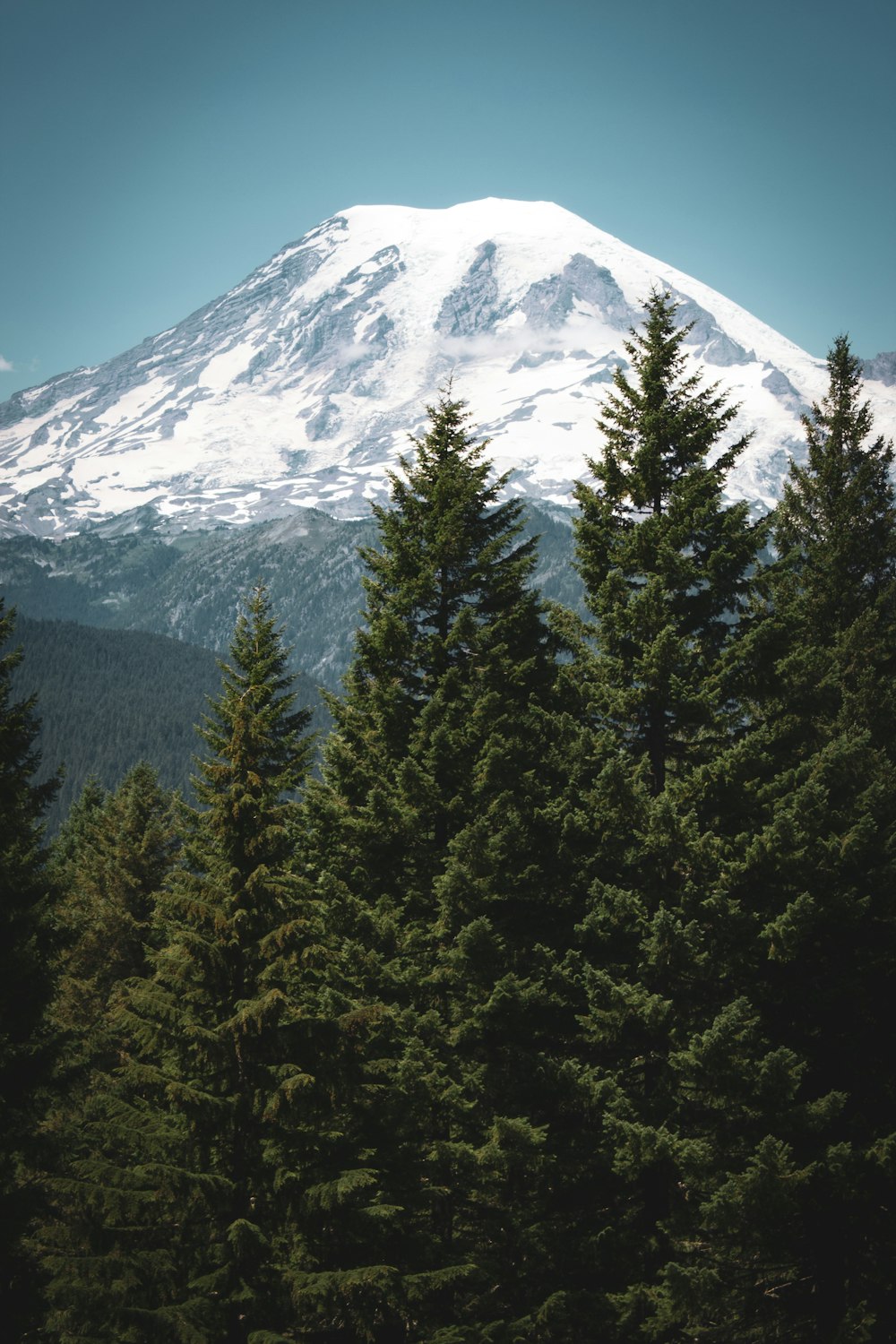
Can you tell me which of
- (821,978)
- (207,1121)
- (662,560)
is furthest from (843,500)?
(207,1121)

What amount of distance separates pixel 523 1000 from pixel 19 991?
880 cm

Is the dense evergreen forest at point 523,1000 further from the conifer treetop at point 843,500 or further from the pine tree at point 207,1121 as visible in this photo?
the conifer treetop at point 843,500

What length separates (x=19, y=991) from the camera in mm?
16969

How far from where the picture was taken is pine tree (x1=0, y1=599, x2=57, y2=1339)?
15586 millimetres

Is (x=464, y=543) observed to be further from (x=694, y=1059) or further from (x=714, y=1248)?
(x=714, y=1248)

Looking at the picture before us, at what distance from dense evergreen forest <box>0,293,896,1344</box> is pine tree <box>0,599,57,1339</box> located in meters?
0.07

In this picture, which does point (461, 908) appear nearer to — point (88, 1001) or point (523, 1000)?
point (523, 1000)

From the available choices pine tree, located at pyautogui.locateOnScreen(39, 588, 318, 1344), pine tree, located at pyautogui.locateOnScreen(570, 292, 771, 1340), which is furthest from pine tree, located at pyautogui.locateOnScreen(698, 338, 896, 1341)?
pine tree, located at pyautogui.locateOnScreen(39, 588, 318, 1344)

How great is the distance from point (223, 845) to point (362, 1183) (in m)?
4.99

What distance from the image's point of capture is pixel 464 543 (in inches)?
720

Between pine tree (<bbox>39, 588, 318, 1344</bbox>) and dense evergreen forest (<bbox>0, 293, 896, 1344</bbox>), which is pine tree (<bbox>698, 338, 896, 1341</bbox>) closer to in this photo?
dense evergreen forest (<bbox>0, 293, 896, 1344</bbox>)

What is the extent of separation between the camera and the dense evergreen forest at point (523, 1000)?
13547 mm

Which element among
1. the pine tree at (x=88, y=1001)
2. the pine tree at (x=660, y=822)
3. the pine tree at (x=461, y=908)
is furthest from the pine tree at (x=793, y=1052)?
the pine tree at (x=88, y=1001)

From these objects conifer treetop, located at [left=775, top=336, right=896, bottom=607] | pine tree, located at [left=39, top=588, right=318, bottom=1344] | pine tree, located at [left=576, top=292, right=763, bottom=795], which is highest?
conifer treetop, located at [left=775, top=336, right=896, bottom=607]
